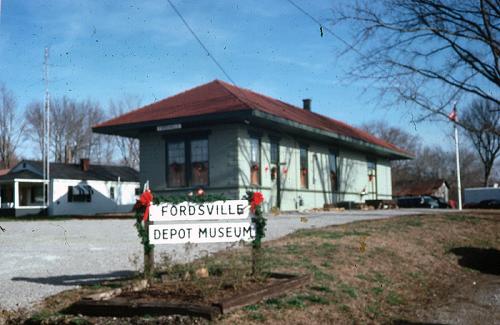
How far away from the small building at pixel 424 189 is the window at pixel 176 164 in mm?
48854

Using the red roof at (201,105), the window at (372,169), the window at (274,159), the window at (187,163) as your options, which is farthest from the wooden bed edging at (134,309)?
the window at (372,169)

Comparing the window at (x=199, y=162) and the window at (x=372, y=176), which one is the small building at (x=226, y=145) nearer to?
the window at (x=199, y=162)

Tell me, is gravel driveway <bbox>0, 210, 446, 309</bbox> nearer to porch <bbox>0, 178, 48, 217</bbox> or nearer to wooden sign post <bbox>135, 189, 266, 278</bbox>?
wooden sign post <bbox>135, 189, 266, 278</bbox>

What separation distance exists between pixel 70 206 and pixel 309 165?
17.9 metres

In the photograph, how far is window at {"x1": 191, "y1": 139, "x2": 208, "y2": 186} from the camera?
2300 centimetres

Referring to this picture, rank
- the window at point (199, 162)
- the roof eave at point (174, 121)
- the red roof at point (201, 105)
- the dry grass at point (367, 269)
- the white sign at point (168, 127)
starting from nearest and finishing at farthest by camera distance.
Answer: the dry grass at point (367, 269)
the roof eave at point (174, 121)
the red roof at point (201, 105)
the white sign at point (168, 127)
the window at point (199, 162)

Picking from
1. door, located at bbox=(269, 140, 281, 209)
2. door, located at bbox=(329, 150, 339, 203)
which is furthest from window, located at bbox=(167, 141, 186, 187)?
door, located at bbox=(329, 150, 339, 203)

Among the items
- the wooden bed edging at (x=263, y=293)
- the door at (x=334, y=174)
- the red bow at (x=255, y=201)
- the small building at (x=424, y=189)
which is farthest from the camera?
the small building at (x=424, y=189)

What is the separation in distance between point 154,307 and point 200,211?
72.8 inches

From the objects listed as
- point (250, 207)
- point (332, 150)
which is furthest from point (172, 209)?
point (332, 150)

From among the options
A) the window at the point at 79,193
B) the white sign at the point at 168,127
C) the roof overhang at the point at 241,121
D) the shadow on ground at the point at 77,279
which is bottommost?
the shadow on ground at the point at 77,279

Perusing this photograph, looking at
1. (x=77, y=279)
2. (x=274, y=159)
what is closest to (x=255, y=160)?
(x=274, y=159)

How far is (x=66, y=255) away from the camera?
10953mm

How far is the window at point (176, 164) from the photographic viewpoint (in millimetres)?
23422
